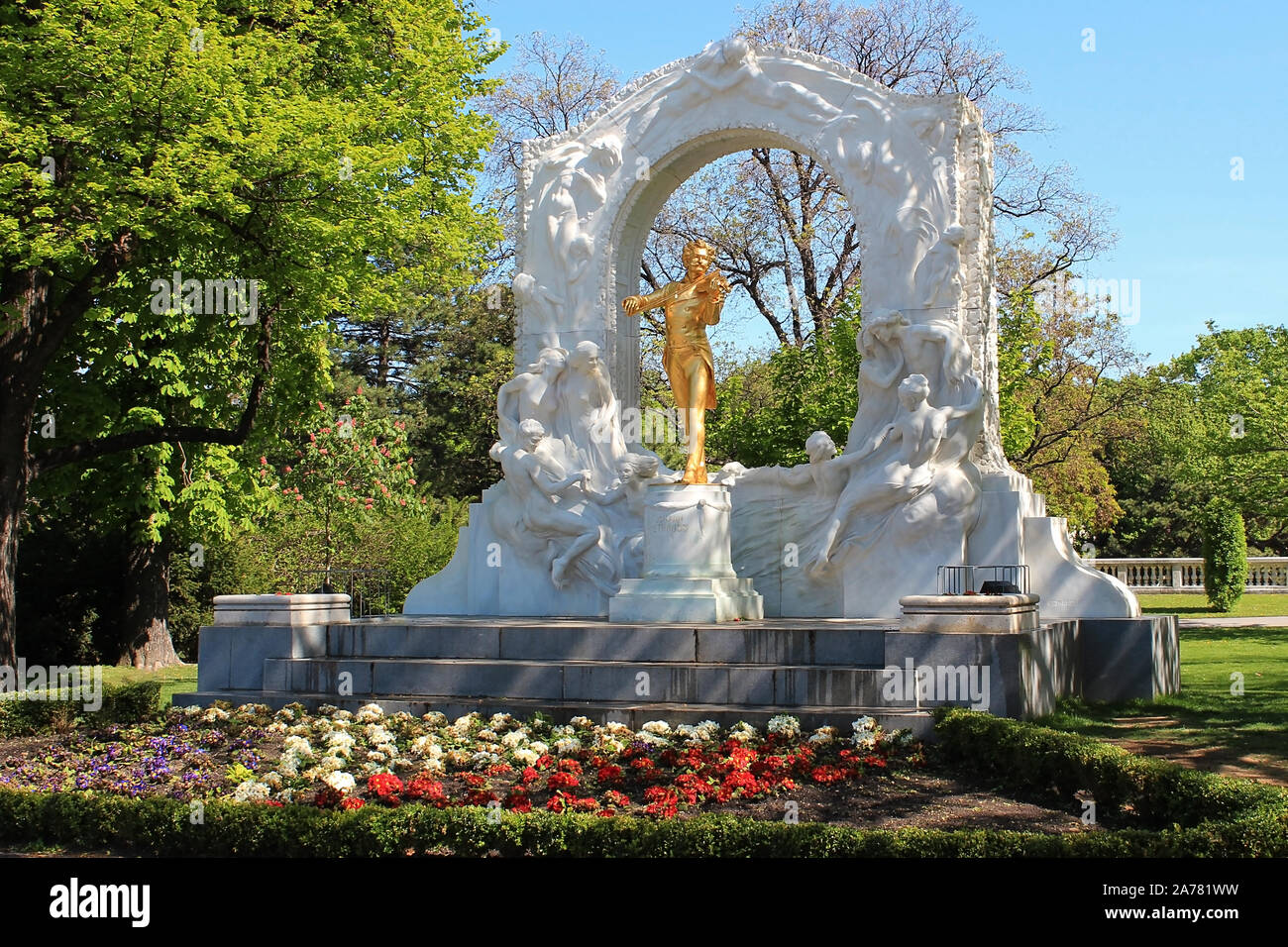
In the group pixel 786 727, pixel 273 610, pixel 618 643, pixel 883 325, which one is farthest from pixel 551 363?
pixel 786 727

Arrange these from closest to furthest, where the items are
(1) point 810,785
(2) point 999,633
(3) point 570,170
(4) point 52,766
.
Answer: (1) point 810,785, (4) point 52,766, (2) point 999,633, (3) point 570,170

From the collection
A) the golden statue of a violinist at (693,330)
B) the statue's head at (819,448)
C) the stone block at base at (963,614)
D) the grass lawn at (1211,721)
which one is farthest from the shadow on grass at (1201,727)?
the golden statue of a violinist at (693,330)

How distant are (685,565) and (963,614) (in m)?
3.48

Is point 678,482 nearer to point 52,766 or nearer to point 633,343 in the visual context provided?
point 633,343

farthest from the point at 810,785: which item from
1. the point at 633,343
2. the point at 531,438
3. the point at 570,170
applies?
the point at 570,170

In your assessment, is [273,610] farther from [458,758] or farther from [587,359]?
[587,359]

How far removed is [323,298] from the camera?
17.8 metres

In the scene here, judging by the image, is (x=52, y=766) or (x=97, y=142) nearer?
(x=52, y=766)

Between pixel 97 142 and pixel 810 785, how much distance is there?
11.4 metres

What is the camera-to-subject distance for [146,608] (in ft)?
73.5

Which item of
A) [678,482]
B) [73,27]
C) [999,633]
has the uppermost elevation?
[73,27]

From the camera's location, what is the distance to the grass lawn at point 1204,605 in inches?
Result: 1148

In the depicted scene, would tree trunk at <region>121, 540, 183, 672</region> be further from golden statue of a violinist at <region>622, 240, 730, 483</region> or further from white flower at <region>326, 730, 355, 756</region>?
white flower at <region>326, 730, 355, 756</region>

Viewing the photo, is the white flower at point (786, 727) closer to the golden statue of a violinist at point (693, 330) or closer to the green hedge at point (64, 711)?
the golden statue of a violinist at point (693, 330)
